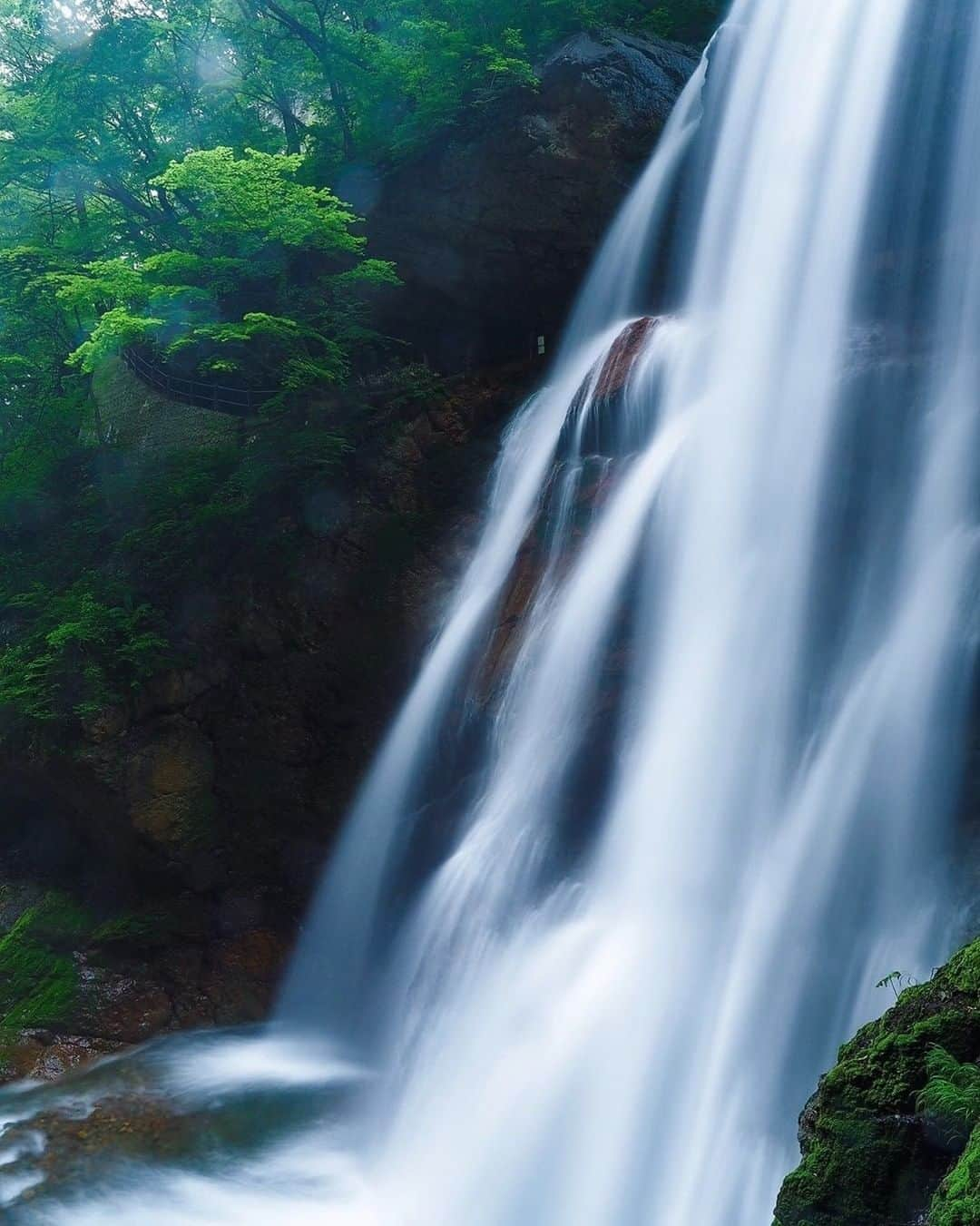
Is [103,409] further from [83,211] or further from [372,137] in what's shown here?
[372,137]

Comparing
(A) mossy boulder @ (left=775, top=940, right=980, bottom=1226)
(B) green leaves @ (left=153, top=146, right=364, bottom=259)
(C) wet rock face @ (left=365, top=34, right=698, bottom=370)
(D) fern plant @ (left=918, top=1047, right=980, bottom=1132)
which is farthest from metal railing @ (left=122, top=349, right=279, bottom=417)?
(D) fern plant @ (left=918, top=1047, right=980, bottom=1132)

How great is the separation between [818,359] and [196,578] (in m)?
7.74

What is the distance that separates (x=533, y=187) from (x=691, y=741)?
9.23 m

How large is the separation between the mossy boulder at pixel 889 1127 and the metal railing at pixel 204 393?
12.5m

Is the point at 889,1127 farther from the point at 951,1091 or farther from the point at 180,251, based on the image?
the point at 180,251

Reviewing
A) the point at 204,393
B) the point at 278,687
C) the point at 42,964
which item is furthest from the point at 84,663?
the point at 204,393

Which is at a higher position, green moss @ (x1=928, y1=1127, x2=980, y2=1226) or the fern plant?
the fern plant

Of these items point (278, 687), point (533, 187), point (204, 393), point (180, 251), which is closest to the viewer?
point (278, 687)

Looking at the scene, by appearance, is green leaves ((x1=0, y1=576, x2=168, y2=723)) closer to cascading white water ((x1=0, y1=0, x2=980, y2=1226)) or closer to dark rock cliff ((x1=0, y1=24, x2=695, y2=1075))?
dark rock cliff ((x1=0, y1=24, x2=695, y2=1075))

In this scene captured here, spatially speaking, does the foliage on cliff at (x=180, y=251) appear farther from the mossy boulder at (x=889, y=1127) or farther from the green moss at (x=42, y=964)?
the mossy boulder at (x=889, y=1127)

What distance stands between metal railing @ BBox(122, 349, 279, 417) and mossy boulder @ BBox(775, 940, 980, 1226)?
493 inches

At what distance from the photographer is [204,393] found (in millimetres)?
16203

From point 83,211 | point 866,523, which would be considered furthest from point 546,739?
point 83,211

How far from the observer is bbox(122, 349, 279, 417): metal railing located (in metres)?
15.8
